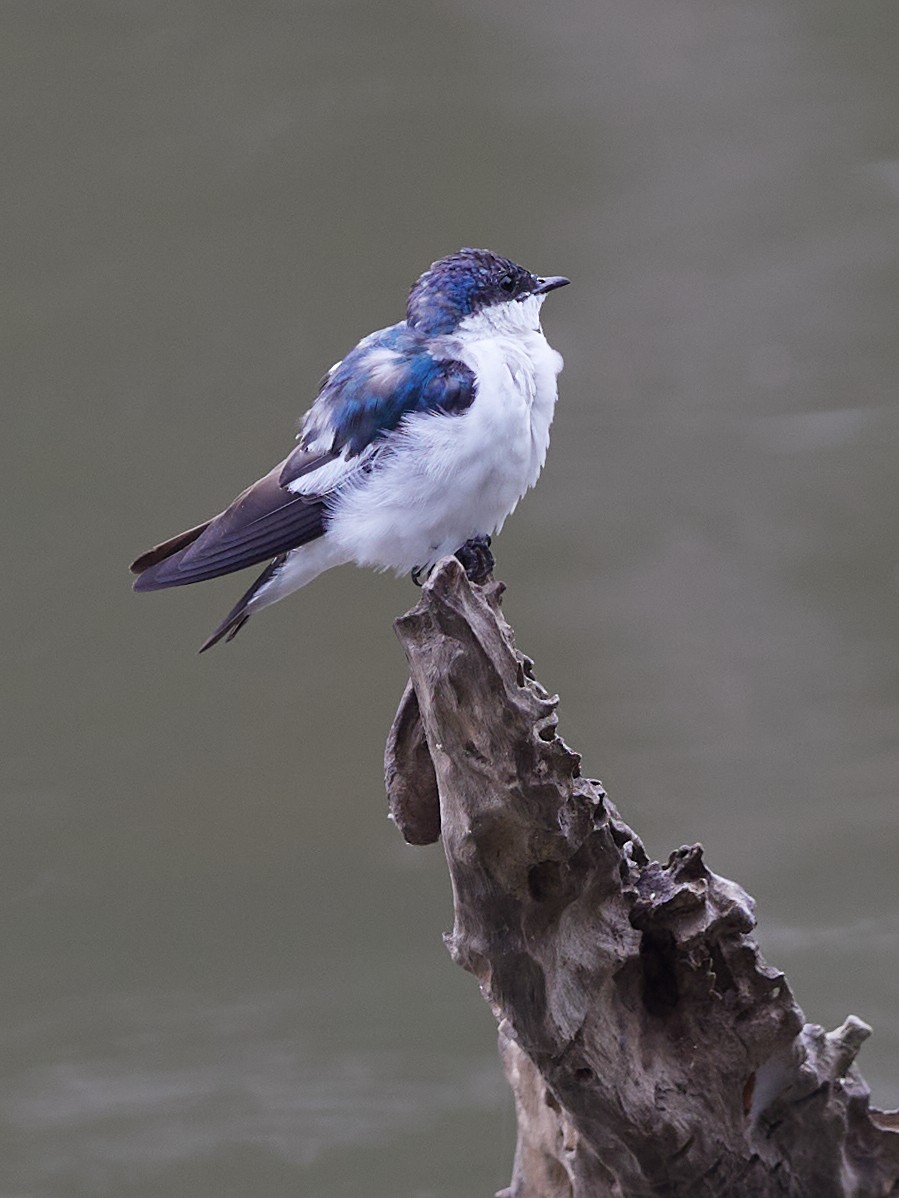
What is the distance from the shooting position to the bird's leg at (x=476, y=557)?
1681mm

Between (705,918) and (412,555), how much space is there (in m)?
0.48

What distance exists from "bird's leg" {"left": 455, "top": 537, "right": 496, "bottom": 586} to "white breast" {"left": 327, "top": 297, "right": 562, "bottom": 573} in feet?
0.15

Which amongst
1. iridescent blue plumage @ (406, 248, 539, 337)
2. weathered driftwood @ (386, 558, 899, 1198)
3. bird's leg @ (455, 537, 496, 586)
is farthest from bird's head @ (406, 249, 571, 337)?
weathered driftwood @ (386, 558, 899, 1198)

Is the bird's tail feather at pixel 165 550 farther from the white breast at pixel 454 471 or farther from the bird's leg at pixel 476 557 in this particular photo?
the bird's leg at pixel 476 557

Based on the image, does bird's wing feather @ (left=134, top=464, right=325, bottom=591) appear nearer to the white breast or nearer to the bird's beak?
the white breast

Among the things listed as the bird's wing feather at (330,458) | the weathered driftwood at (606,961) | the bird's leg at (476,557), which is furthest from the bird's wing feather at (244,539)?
the weathered driftwood at (606,961)

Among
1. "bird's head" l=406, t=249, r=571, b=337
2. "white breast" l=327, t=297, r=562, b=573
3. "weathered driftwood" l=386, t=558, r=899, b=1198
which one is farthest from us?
"bird's head" l=406, t=249, r=571, b=337

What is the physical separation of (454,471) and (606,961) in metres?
0.49

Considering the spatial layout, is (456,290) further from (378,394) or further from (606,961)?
(606,961)

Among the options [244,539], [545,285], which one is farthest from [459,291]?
[244,539]

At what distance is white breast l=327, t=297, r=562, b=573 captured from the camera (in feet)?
5.14

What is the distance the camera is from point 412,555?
5.33 feet

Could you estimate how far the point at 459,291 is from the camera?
1.67 meters

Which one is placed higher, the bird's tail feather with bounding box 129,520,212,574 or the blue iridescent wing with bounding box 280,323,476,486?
the blue iridescent wing with bounding box 280,323,476,486
